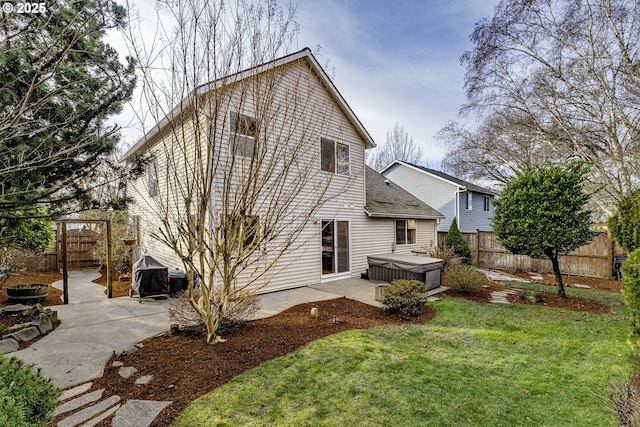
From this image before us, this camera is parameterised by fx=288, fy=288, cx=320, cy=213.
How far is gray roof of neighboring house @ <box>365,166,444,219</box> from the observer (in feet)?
37.2

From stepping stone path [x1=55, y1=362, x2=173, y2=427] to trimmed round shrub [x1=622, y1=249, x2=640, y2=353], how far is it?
5464mm

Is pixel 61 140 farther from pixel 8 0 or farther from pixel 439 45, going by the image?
pixel 439 45

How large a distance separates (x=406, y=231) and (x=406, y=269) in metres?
4.09

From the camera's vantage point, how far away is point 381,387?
3357 millimetres

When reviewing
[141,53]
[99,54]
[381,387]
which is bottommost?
[381,387]

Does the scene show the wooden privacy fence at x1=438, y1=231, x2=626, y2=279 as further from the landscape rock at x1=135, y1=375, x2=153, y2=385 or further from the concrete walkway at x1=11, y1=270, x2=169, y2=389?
the concrete walkway at x1=11, y1=270, x2=169, y2=389

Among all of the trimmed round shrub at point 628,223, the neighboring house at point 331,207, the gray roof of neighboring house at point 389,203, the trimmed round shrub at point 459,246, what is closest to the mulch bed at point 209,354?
the neighboring house at point 331,207

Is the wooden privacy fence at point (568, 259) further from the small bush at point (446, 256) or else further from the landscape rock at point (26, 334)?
the landscape rock at point (26, 334)

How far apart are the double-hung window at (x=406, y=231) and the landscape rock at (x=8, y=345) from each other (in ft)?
36.7

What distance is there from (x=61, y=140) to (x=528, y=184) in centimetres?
1006

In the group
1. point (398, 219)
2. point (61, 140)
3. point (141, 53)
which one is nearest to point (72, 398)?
point (61, 140)

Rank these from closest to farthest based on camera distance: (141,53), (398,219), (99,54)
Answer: (141,53)
(99,54)
(398,219)

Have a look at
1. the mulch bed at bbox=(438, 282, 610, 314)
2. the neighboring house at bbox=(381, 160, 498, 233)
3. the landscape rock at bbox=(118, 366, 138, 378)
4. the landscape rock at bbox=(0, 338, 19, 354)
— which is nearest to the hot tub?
the mulch bed at bbox=(438, 282, 610, 314)

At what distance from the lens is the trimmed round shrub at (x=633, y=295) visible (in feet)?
11.5
